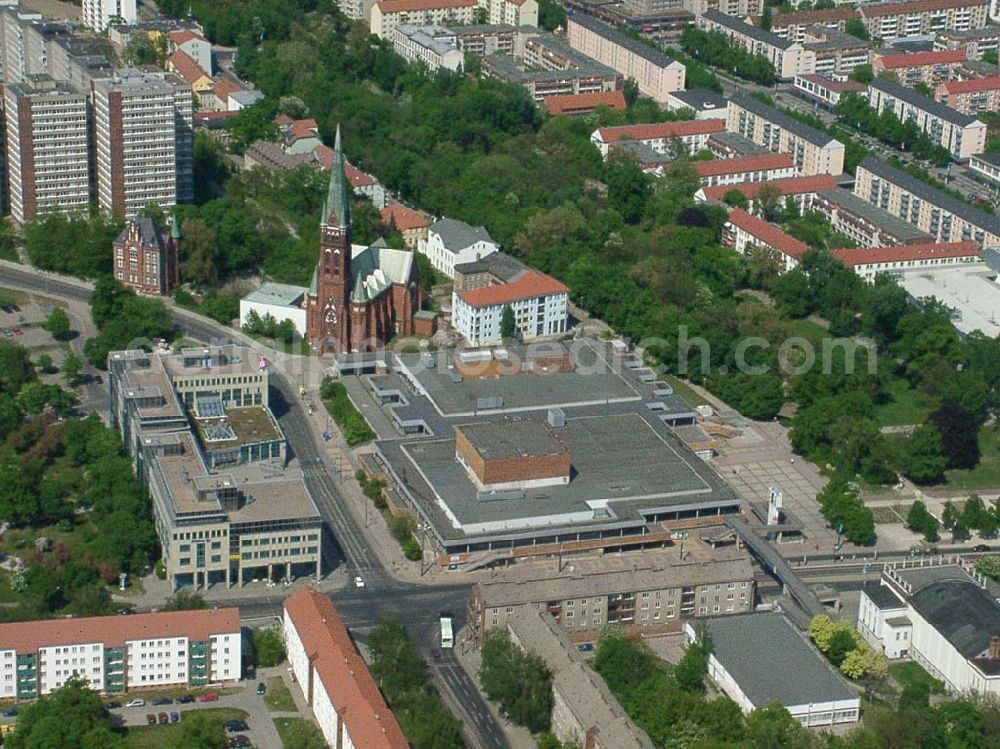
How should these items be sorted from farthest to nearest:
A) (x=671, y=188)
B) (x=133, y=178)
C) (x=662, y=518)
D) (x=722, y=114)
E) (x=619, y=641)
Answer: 1. (x=722, y=114)
2. (x=671, y=188)
3. (x=133, y=178)
4. (x=662, y=518)
5. (x=619, y=641)

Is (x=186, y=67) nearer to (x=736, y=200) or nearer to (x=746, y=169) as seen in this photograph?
(x=746, y=169)

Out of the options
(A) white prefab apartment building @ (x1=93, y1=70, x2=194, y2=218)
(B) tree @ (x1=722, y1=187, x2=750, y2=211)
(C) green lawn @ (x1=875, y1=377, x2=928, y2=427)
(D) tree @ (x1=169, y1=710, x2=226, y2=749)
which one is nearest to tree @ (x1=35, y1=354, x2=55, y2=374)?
(A) white prefab apartment building @ (x1=93, y1=70, x2=194, y2=218)

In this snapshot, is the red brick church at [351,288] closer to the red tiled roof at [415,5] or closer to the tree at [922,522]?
the tree at [922,522]

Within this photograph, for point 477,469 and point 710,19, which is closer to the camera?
point 477,469

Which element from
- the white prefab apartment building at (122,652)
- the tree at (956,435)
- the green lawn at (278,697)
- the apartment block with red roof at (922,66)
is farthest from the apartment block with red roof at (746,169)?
the white prefab apartment building at (122,652)

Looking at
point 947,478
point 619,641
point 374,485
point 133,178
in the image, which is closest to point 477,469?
point 374,485

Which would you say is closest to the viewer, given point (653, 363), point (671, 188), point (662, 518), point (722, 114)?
point (662, 518)

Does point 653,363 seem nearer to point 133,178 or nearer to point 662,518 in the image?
point 662,518
